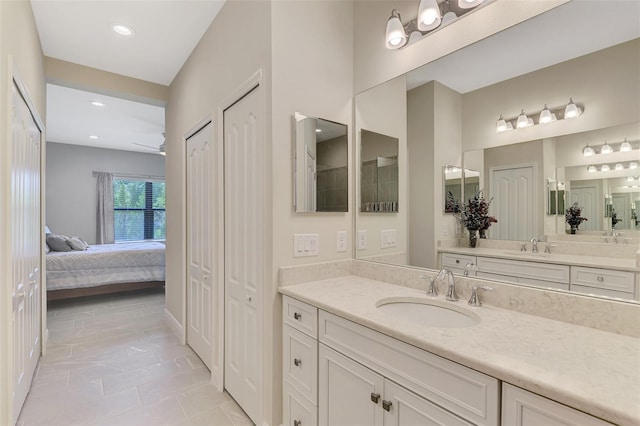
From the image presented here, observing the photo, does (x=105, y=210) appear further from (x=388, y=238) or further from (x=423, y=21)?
(x=423, y=21)

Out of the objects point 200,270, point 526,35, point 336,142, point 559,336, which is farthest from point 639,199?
point 200,270

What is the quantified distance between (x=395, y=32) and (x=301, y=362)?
1.83m

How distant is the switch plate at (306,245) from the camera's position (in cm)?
179

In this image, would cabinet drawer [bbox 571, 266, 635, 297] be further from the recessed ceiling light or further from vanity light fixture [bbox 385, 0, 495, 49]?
the recessed ceiling light

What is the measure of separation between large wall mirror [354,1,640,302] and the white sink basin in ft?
0.83

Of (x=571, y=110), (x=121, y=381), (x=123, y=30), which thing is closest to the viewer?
(x=571, y=110)

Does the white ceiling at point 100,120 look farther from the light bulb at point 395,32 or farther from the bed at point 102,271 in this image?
the light bulb at point 395,32

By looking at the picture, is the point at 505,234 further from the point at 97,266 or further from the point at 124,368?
the point at 97,266

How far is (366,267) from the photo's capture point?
1960 millimetres

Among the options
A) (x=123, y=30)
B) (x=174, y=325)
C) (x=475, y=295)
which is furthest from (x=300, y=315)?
(x=123, y=30)

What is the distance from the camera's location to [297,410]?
63.1 inches

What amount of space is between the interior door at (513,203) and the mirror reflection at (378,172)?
595mm

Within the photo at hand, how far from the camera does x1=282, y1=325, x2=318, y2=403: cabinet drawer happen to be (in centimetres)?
149

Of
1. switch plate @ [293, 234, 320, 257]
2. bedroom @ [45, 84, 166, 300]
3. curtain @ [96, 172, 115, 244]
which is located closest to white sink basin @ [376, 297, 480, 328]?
switch plate @ [293, 234, 320, 257]
